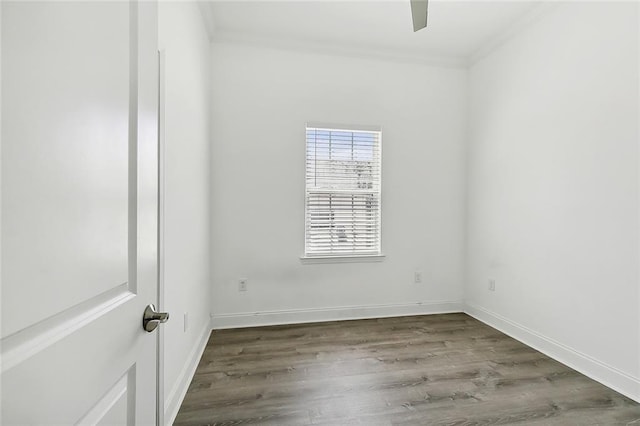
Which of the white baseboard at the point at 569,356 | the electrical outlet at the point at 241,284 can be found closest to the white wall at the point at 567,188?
the white baseboard at the point at 569,356

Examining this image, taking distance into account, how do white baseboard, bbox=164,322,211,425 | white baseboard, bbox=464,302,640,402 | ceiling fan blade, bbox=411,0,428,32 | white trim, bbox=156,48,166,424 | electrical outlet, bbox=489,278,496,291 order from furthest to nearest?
1. electrical outlet, bbox=489,278,496,291
2. white baseboard, bbox=464,302,640,402
3. ceiling fan blade, bbox=411,0,428,32
4. white baseboard, bbox=164,322,211,425
5. white trim, bbox=156,48,166,424

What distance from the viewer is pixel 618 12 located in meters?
1.98

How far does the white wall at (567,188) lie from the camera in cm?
194

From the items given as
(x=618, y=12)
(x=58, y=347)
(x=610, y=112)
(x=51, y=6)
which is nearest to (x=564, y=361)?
(x=610, y=112)

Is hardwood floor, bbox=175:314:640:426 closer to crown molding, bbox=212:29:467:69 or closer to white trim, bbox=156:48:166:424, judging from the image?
white trim, bbox=156:48:166:424

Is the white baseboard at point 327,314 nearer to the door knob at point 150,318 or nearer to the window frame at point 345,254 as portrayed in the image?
the window frame at point 345,254

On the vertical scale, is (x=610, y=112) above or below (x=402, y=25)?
below

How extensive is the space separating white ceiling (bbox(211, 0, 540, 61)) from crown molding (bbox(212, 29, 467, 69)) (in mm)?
11

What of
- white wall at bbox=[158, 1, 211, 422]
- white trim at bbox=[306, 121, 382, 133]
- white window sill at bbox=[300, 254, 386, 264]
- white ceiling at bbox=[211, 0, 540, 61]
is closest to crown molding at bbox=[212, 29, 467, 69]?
white ceiling at bbox=[211, 0, 540, 61]

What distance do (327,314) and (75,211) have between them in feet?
9.47

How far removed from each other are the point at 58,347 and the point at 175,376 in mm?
1552

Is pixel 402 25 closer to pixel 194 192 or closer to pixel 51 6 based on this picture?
pixel 194 192

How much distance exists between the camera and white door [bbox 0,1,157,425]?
0.41 metres

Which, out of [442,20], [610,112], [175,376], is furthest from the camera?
[442,20]
